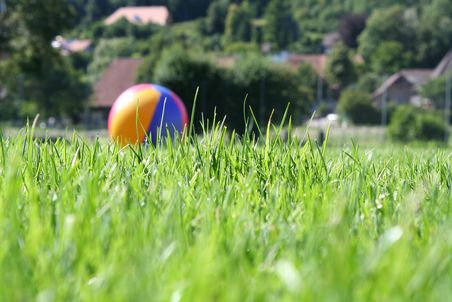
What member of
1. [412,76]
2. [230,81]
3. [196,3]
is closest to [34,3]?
[230,81]

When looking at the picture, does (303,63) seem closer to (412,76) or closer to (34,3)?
(412,76)

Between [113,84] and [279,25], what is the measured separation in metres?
83.6

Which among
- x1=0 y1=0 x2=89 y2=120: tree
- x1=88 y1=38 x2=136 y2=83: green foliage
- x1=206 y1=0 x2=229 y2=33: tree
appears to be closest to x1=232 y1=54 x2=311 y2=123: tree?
x1=0 y1=0 x2=89 y2=120: tree

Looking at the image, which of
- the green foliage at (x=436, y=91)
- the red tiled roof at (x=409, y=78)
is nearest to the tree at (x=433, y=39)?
the red tiled roof at (x=409, y=78)

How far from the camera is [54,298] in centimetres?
111

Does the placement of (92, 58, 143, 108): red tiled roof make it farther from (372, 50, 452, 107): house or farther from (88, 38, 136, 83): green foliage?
(372, 50, 452, 107): house

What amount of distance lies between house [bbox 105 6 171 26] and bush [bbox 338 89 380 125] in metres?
82.1

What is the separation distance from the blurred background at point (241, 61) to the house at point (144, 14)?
0.34 metres

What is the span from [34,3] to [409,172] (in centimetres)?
3166

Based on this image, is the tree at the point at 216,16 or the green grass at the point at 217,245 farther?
the tree at the point at 216,16

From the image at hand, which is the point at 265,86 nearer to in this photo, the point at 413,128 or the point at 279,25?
the point at 413,128

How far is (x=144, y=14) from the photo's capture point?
149 metres

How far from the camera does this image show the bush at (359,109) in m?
70.0

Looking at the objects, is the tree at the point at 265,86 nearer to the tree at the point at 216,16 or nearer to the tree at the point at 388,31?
the tree at the point at 388,31
